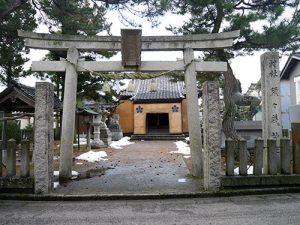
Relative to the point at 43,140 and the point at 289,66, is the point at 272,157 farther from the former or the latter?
the point at 289,66

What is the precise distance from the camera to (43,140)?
7.20 metres

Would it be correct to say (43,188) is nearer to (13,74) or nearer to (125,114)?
(13,74)

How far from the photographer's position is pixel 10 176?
723cm

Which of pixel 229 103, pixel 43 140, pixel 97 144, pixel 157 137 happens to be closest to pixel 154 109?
pixel 157 137

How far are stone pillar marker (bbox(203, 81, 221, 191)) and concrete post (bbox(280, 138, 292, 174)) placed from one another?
5.15 feet

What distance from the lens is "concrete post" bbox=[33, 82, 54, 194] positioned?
7109 mm

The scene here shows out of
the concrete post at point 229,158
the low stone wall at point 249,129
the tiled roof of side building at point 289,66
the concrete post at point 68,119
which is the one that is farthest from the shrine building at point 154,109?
the concrete post at point 229,158

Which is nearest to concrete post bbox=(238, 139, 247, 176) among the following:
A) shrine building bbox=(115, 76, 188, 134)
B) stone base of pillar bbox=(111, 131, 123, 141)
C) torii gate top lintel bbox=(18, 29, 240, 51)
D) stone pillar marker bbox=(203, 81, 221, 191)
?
stone pillar marker bbox=(203, 81, 221, 191)

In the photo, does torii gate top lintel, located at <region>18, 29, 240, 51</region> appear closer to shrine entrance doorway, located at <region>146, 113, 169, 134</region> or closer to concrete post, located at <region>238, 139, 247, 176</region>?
concrete post, located at <region>238, 139, 247, 176</region>

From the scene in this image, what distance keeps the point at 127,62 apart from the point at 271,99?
4.06 m

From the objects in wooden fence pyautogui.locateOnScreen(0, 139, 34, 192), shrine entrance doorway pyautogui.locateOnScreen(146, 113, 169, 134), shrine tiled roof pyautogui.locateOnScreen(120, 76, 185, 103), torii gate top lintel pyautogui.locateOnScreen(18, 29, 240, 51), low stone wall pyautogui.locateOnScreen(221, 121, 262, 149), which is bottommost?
wooden fence pyautogui.locateOnScreen(0, 139, 34, 192)

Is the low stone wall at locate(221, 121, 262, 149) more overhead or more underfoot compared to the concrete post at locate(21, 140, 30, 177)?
more overhead

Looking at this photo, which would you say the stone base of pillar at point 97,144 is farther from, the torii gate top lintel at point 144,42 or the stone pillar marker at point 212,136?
the stone pillar marker at point 212,136

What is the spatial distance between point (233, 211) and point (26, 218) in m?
3.91
